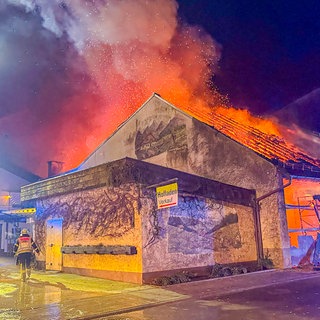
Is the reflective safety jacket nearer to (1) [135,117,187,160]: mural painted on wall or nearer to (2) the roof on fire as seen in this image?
(1) [135,117,187,160]: mural painted on wall

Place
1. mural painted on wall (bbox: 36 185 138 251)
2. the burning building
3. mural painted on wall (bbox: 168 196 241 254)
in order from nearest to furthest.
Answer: the burning building, mural painted on wall (bbox: 36 185 138 251), mural painted on wall (bbox: 168 196 241 254)

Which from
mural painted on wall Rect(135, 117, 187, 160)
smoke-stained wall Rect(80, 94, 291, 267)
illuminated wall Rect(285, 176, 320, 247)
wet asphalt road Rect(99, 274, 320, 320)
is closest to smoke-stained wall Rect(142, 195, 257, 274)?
smoke-stained wall Rect(80, 94, 291, 267)

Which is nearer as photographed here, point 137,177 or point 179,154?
point 137,177

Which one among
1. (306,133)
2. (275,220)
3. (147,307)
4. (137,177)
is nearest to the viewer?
(147,307)

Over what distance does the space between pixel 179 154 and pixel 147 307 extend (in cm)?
1005

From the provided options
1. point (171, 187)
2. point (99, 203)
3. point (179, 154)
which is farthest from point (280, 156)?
point (99, 203)

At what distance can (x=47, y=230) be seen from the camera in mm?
14492

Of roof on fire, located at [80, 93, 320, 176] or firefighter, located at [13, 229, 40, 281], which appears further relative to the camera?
roof on fire, located at [80, 93, 320, 176]

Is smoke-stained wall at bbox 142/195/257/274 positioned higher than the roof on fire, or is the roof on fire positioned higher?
the roof on fire

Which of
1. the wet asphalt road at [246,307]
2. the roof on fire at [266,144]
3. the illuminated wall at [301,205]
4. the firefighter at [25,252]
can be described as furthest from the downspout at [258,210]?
the firefighter at [25,252]

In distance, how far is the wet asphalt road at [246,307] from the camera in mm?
6480

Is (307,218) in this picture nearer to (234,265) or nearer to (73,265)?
(234,265)

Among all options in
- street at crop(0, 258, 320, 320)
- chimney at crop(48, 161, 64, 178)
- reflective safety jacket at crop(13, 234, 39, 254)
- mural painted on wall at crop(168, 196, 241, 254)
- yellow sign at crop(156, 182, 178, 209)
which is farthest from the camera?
chimney at crop(48, 161, 64, 178)

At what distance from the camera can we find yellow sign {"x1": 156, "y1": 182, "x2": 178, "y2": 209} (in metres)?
10.1
